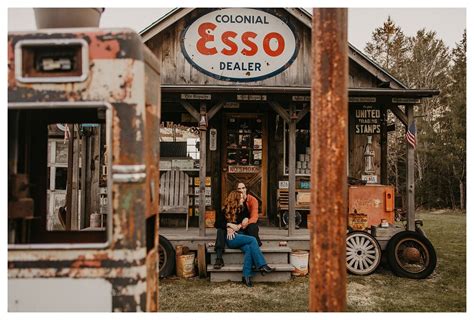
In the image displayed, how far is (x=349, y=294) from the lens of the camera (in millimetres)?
6887

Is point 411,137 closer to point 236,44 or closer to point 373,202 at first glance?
point 373,202

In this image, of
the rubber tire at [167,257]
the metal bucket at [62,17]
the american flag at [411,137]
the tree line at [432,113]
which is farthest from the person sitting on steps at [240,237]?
the tree line at [432,113]

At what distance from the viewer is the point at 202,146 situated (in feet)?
27.4

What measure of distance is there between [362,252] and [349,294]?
55.0 inches

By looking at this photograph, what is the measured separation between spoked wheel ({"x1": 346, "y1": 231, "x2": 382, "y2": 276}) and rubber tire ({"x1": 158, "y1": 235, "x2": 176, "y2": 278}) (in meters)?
3.23

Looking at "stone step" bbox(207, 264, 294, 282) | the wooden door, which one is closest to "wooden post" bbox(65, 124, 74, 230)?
the wooden door

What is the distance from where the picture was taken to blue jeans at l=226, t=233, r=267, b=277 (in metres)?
7.39

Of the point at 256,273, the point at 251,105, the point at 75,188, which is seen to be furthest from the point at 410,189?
the point at 75,188

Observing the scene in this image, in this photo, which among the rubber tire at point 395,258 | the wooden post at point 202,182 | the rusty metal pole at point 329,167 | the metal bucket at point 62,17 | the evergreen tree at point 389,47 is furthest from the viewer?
the evergreen tree at point 389,47

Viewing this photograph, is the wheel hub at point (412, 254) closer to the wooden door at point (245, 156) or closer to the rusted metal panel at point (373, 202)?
the rusted metal panel at point (373, 202)

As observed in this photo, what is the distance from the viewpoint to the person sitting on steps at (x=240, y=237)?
7.41 metres

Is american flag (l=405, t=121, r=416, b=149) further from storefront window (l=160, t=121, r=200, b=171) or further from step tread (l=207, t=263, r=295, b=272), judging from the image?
storefront window (l=160, t=121, r=200, b=171)

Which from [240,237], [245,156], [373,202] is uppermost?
[245,156]

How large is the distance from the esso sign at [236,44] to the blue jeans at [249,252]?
12.1 feet
